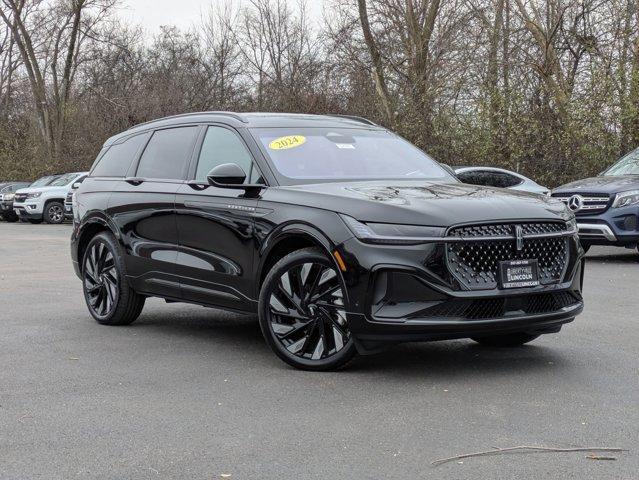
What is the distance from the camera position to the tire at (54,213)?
31.7 meters

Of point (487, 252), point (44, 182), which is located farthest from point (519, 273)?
point (44, 182)

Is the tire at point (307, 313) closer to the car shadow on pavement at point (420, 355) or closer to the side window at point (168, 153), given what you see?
the car shadow on pavement at point (420, 355)

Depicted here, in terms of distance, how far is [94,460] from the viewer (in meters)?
4.39

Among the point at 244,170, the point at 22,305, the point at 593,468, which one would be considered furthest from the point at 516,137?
the point at 593,468

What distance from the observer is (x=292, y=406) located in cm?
537

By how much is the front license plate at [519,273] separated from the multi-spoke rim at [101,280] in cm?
363

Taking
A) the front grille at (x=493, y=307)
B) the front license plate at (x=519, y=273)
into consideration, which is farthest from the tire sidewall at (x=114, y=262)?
the front license plate at (x=519, y=273)

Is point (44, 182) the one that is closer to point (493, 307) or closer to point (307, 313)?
point (307, 313)

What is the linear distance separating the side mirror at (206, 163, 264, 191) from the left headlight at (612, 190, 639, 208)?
8759mm

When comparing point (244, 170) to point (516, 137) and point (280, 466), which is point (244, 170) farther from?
point (516, 137)

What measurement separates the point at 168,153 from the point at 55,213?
24.9 meters

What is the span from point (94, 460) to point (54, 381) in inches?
73.1

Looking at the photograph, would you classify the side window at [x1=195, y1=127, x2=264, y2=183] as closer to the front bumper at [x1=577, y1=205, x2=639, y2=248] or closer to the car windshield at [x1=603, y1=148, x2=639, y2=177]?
the front bumper at [x1=577, y1=205, x2=639, y2=248]

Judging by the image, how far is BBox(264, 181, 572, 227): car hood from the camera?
19.1ft
